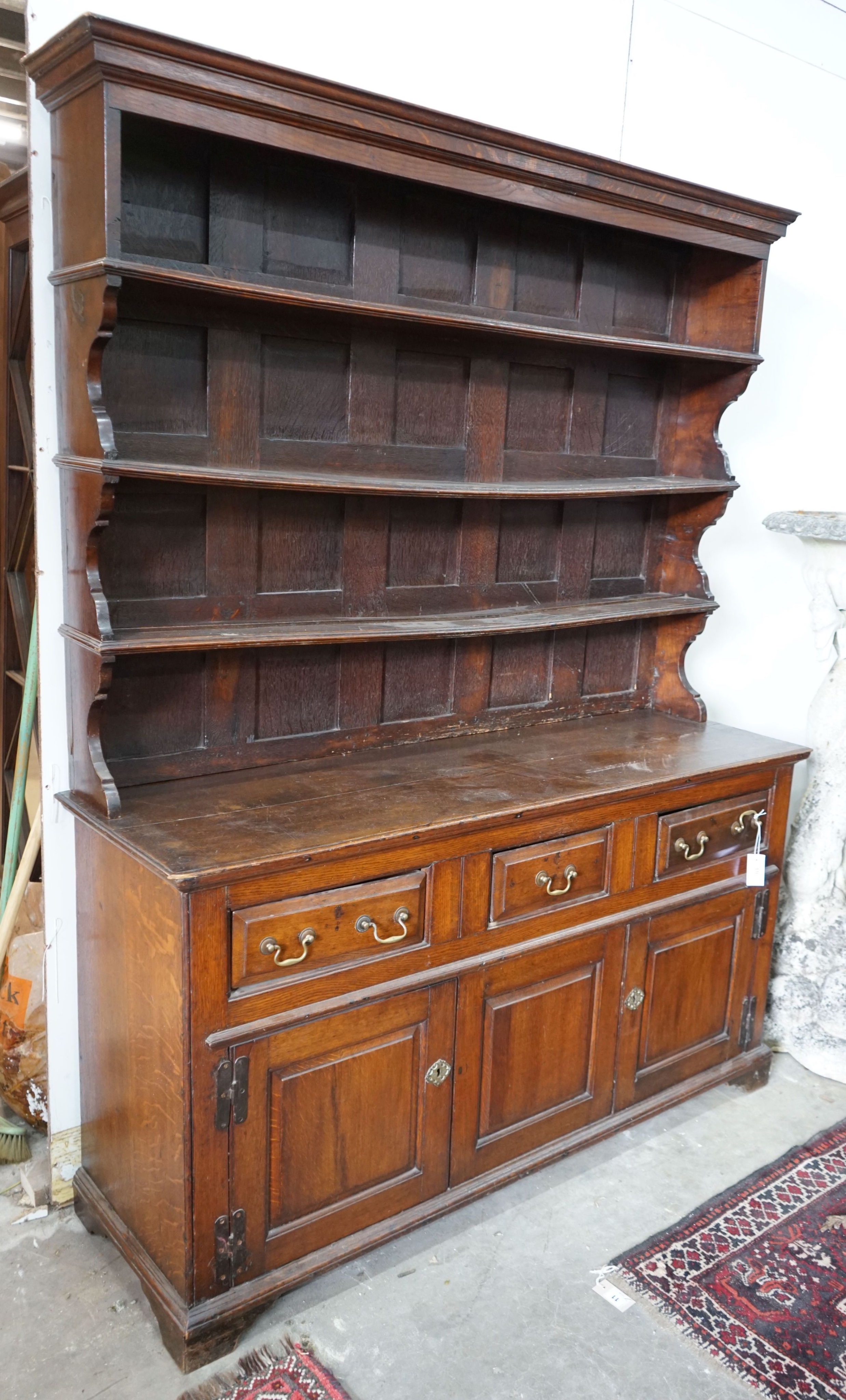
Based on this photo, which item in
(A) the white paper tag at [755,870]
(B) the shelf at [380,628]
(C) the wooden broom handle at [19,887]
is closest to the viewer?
(B) the shelf at [380,628]

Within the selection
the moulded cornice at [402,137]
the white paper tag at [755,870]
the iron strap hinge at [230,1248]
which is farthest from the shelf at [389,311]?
the iron strap hinge at [230,1248]

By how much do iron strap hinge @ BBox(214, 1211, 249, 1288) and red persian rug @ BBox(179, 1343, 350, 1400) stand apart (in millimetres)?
151

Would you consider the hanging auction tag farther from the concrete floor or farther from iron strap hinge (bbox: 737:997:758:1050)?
the concrete floor

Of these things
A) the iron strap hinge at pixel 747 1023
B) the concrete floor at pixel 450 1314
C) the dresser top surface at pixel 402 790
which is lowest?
the concrete floor at pixel 450 1314

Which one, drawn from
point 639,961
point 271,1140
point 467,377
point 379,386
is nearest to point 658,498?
point 467,377

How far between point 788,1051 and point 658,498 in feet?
5.62

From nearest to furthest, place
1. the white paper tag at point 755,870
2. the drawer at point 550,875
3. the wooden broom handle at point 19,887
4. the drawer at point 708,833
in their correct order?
1. the drawer at point 550,875
2. the wooden broom handle at point 19,887
3. the drawer at point 708,833
4. the white paper tag at point 755,870

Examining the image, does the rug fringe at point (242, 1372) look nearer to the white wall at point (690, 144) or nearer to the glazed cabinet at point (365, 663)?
the glazed cabinet at point (365, 663)

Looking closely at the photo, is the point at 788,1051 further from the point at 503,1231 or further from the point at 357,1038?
the point at 357,1038

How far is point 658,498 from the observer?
3254mm

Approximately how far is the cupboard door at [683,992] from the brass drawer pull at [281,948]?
0.96 meters

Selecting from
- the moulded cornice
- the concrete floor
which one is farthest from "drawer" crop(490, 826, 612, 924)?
the moulded cornice

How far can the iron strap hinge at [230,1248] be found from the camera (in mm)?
2082

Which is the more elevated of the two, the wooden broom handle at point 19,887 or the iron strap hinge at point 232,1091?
the wooden broom handle at point 19,887
